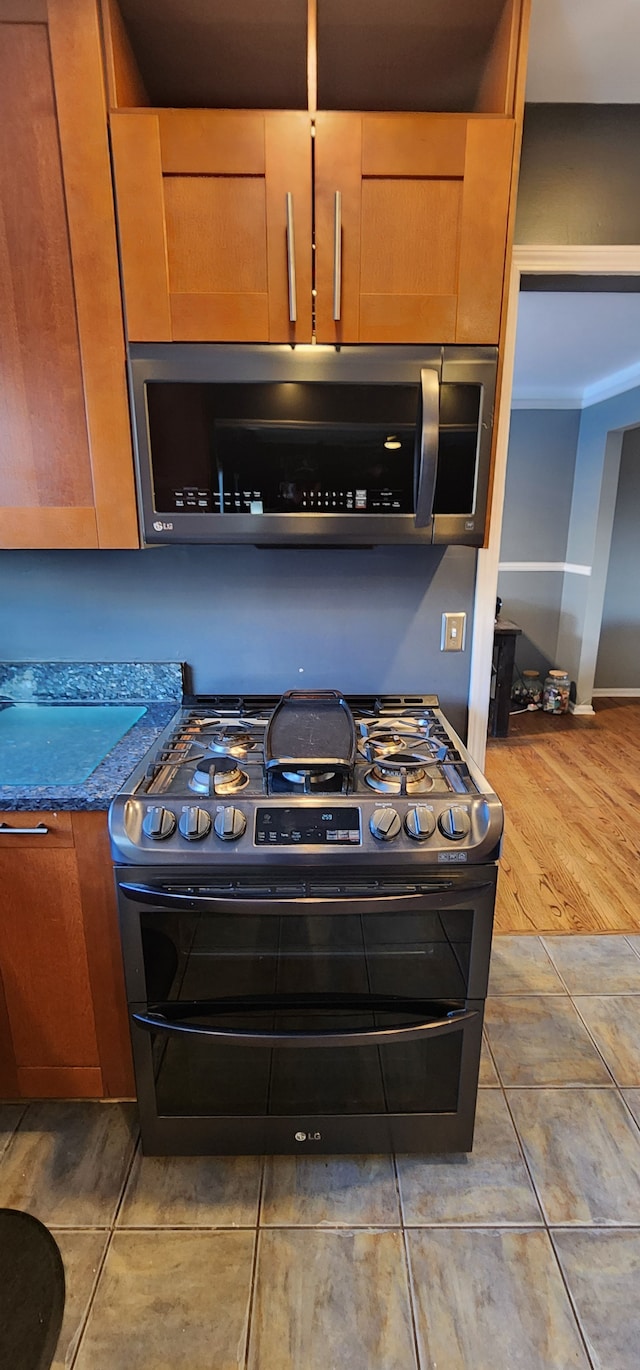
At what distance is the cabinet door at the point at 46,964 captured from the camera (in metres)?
1.31

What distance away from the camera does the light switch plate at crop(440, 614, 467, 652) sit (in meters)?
1.83

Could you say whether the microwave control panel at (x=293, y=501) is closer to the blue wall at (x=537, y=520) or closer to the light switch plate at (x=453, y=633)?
the light switch plate at (x=453, y=633)

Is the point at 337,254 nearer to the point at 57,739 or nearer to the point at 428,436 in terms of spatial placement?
the point at 428,436

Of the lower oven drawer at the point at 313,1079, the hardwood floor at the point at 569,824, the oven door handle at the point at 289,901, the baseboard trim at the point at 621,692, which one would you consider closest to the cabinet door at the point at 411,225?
the oven door handle at the point at 289,901

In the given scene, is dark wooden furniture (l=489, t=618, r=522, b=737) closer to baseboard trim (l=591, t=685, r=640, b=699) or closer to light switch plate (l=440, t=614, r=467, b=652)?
baseboard trim (l=591, t=685, r=640, b=699)

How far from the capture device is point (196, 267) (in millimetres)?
1283

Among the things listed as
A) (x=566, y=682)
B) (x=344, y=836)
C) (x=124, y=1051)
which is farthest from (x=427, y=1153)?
(x=566, y=682)

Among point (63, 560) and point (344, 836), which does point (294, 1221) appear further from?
point (63, 560)

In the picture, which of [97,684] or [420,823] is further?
[97,684]

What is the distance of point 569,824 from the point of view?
3.01 meters

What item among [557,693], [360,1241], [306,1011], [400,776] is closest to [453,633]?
[400,776]

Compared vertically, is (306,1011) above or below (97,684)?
below

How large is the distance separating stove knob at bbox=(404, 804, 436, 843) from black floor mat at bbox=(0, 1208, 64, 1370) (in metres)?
1.09

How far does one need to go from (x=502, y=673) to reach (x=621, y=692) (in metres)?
1.60
